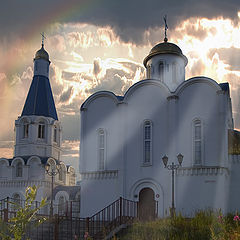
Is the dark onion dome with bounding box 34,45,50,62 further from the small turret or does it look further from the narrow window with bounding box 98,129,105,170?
the narrow window with bounding box 98,129,105,170

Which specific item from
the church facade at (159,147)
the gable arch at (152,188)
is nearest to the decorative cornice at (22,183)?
→ the church facade at (159,147)

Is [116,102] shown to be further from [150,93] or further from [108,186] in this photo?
[108,186]

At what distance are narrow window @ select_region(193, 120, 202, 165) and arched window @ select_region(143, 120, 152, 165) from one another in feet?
7.69

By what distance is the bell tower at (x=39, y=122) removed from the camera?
32.9 meters

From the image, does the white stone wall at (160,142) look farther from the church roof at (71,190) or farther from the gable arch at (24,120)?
the gable arch at (24,120)

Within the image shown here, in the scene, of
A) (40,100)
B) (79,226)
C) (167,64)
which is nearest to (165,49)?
(167,64)

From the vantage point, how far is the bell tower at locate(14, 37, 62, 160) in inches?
1294

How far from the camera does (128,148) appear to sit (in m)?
20.6

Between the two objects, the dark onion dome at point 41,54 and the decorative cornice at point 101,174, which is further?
the dark onion dome at point 41,54

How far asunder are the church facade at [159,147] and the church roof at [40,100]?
40.5ft

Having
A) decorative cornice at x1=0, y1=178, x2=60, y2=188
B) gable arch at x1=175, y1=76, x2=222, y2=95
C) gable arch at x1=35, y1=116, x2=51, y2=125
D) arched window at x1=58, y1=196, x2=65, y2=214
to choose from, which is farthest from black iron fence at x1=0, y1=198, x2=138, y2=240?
gable arch at x1=35, y1=116, x2=51, y2=125

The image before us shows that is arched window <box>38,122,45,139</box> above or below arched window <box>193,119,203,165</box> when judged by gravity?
above

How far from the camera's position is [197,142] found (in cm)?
1922

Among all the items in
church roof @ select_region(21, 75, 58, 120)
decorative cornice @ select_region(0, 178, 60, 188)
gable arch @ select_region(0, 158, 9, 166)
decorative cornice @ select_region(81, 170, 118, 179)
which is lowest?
decorative cornice @ select_region(0, 178, 60, 188)
